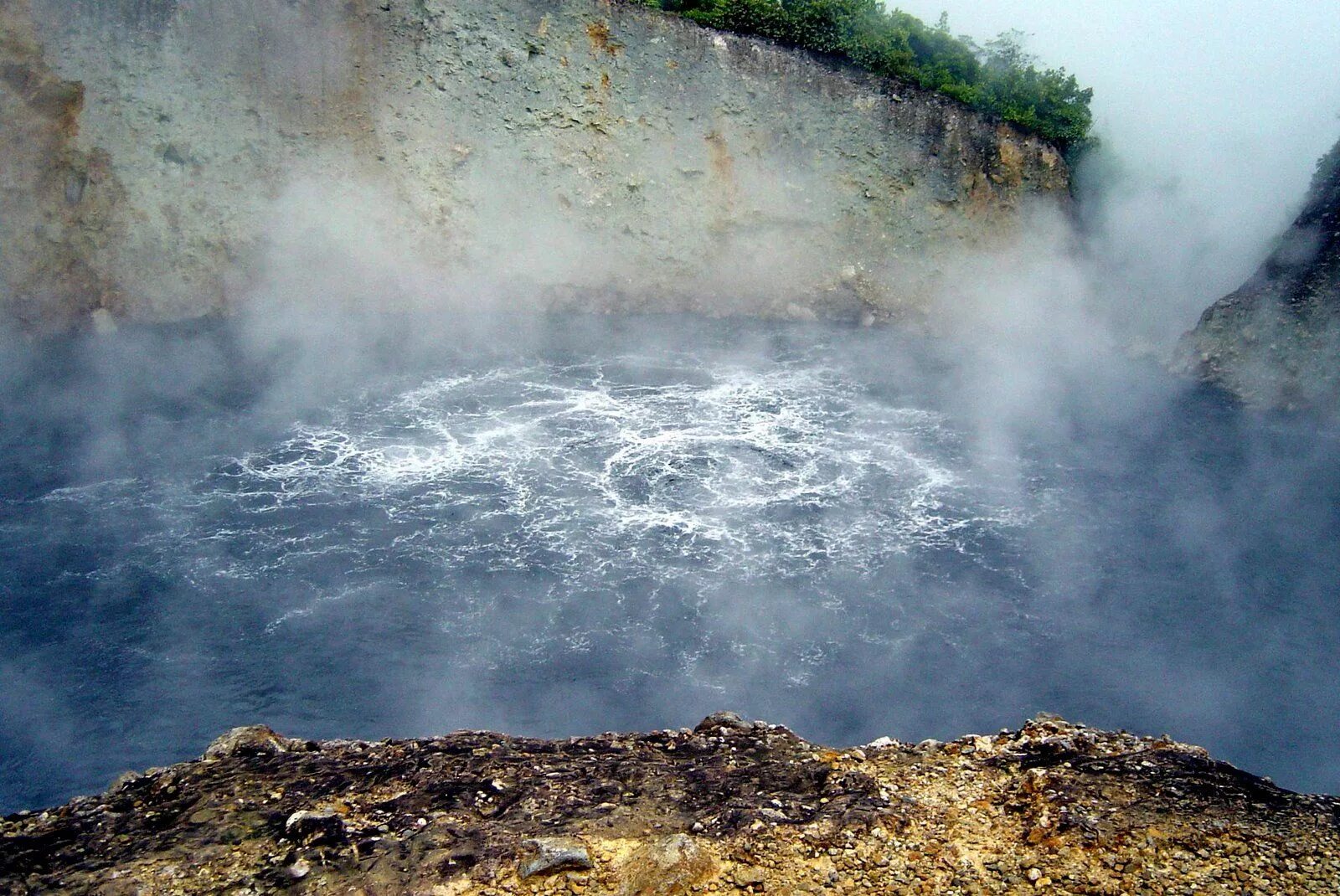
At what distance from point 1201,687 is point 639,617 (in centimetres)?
1401

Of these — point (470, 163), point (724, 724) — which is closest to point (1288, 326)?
point (470, 163)

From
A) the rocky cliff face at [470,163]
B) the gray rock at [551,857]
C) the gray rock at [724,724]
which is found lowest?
the gray rock at [551,857]

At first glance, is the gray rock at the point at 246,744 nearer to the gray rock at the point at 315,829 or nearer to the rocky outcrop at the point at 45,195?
the gray rock at the point at 315,829

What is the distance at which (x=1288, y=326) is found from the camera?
4366 cm

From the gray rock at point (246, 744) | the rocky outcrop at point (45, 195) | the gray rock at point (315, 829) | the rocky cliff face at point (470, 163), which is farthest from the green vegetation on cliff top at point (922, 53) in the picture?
the gray rock at point (315, 829)

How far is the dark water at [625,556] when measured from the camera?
2480cm

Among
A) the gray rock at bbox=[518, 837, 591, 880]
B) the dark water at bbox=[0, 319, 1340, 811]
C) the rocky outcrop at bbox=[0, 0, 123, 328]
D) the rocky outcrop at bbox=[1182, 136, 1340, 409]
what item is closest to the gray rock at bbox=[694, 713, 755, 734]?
the gray rock at bbox=[518, 837, 591, 880]

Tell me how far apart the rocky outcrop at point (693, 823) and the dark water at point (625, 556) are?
7.15 meters

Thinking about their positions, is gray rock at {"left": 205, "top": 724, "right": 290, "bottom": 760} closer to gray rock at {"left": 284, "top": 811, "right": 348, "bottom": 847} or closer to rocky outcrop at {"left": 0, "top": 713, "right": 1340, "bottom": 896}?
rocky outcrop at {"left": 0, "top": 713, "right": 1340, "bottom": 896}

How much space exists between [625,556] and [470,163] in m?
25.6

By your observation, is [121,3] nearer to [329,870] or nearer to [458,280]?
[458,280]

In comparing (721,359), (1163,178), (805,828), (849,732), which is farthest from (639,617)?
(1163,178)

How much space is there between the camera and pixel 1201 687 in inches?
1039

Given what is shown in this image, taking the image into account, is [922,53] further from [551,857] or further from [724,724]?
[551,857]
